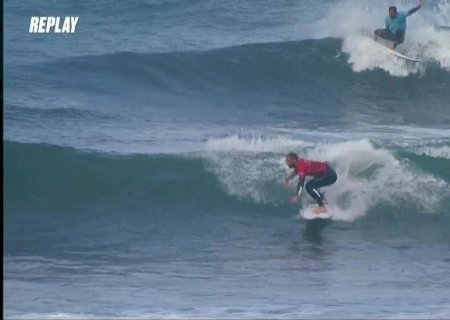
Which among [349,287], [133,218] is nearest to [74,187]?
[133,218]

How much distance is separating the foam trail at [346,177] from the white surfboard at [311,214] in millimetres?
106

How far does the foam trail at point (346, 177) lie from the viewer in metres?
14.9

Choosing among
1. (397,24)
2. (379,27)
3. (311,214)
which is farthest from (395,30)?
(311,214)

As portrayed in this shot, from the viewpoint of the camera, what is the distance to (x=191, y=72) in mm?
21188

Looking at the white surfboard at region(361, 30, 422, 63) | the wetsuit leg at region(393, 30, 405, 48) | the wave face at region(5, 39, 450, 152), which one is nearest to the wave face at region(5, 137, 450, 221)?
the wave face at region(5, 39, 450, 152)

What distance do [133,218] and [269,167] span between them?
6.52 ft

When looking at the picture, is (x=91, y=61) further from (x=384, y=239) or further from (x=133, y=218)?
(x=384, y=239)

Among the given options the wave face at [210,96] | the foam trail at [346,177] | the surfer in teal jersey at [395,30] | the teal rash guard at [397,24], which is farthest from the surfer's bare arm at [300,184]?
the teal rash guard at [397,24]

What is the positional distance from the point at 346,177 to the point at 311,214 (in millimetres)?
955

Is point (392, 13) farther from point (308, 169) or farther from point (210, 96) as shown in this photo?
point (308, 169)

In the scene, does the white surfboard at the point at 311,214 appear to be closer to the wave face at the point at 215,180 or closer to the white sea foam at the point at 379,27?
the wave face at the point at 215,180

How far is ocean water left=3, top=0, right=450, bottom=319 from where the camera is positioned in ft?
36.5

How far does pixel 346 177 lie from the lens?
15.1 metres

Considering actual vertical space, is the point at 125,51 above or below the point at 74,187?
above
